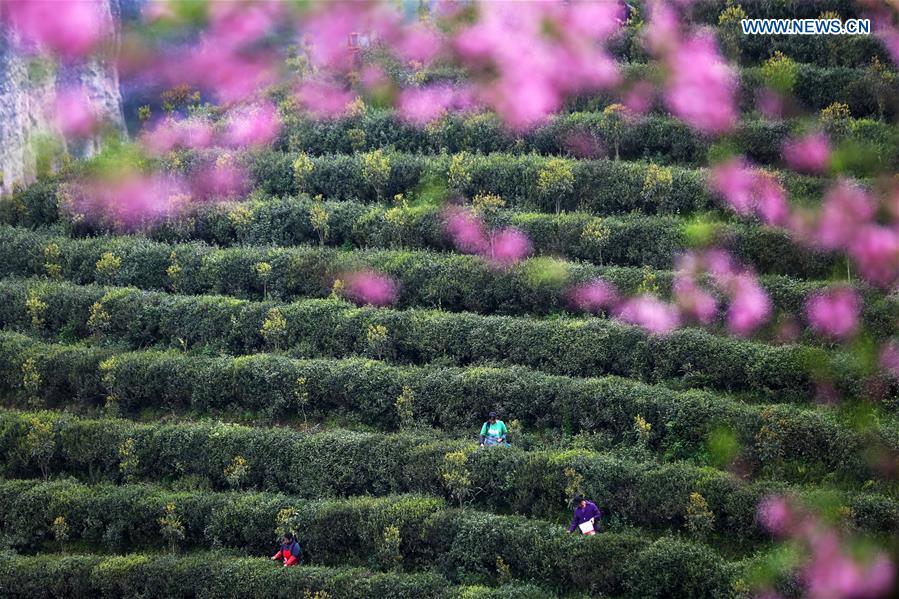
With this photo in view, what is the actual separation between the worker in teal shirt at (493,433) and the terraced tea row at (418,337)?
151 cm

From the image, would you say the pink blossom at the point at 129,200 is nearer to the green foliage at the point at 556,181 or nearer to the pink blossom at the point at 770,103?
the green foliage at the point at 556,181

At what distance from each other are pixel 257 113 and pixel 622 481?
11.8 m

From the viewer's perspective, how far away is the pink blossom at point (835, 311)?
1659 centimetres

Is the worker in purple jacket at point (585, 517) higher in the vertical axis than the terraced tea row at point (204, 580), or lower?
higher

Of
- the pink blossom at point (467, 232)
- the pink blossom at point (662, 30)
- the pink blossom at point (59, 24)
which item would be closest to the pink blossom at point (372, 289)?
the pink blossom at point (467, 232)

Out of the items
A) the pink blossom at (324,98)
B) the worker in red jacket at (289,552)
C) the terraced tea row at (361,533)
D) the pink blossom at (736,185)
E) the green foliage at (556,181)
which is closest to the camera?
the terraced tea row at (361,533)

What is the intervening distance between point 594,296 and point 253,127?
8.37 meters

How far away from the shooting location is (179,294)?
19.5 m

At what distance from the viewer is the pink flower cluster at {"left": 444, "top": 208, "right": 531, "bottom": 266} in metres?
19.1

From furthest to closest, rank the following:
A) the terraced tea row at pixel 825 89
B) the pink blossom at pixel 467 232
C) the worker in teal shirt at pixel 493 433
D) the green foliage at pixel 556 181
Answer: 1. the terraced tea row at pixel 825 89
2. the green foliage at pixel 556 181
3. the pink blossom at pixel 467 232
4. the worker in teal shirt at pixel 493 433

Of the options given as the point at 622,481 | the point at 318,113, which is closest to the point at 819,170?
the point at 622,481

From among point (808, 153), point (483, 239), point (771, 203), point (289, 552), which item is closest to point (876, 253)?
point (771, 203)

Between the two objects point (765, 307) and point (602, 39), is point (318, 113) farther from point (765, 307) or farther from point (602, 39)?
point (765, 307)

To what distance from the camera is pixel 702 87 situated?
74.0 ft
